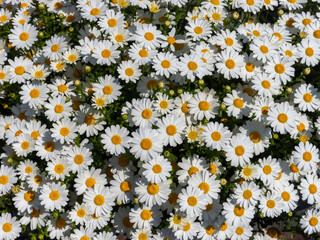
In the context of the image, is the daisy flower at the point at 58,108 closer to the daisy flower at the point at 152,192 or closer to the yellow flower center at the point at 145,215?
the daisy flower at the point at 152,192

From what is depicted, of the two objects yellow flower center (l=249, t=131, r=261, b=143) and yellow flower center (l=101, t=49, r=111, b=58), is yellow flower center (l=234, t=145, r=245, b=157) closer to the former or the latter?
yellow flower center (l=249, t=131, r=261, b=143)

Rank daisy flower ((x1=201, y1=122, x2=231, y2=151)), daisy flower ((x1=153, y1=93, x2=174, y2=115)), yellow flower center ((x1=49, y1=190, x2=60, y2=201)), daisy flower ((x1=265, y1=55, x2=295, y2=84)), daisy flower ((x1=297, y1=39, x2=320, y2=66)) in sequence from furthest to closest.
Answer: daisy flower ((x1=297, y1=39, x2=320, y2=66)), daisy flower ((x1=265, y1=55, x2=295, y2=84)), daisy flower ((x1=153, y1=93, x2=174, y2=115)), yellow flower center ((x1=49, y1=190, x2=60, y2=201)), daisy flower ((x1=201, y1=122, x2=231, y2=151))

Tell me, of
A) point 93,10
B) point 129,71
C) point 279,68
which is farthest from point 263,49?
point 93,10

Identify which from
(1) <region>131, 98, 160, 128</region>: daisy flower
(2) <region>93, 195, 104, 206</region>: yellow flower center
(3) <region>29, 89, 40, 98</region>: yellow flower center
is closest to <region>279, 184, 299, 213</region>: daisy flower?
(1) <region>131, 98, 160, 128</region>: daisy flower

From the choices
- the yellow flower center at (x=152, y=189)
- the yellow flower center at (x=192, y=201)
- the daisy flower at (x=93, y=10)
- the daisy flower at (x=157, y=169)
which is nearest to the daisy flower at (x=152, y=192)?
the yellow flower center at (x=152, y=189)

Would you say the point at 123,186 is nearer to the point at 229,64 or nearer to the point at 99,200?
the point at 99,200

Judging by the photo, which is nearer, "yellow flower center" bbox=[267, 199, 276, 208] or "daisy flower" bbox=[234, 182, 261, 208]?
"daisy flower" bbox=[234, 182, 261, 208]

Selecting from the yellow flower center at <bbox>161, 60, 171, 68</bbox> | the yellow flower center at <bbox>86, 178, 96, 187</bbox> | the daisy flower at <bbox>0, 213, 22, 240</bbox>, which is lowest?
the daisy flower at <bbox>0, 213, 22, 240</bbox>
